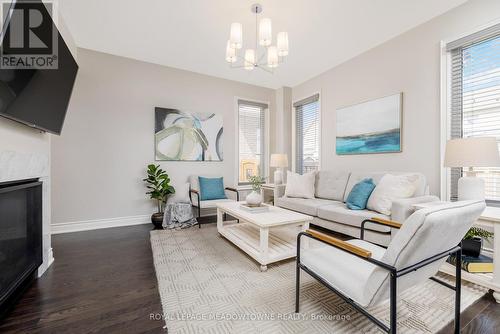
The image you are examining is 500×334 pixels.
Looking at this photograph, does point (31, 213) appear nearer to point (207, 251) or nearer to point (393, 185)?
point (207, 251)

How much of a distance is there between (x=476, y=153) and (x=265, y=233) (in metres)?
1.92

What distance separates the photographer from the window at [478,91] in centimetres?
226

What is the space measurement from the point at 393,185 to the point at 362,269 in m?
1.58

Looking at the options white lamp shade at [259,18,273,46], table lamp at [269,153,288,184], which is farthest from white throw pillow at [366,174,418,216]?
white lamp shade at [259,18,273,46]

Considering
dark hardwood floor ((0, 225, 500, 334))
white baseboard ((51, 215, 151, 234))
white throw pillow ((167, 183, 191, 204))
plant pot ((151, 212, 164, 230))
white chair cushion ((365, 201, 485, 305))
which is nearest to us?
white chair cushion ((365, 201, 485, 305))

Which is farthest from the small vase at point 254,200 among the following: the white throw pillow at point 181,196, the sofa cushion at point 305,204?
the white throw pillow at point 181,196

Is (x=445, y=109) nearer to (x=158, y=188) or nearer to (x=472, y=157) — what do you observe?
(x=472, y=157)

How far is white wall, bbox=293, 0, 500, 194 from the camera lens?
248 cm

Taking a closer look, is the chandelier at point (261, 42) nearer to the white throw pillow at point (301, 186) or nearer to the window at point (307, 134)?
the white throw pillow at point (301, 186)

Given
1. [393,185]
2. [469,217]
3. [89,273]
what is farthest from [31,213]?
[393,185]

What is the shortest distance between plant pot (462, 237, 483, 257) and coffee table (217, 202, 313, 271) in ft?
4.34

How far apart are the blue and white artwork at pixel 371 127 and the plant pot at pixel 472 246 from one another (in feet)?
4.51

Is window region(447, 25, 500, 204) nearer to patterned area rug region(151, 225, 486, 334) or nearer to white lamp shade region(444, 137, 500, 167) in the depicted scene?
white lamp shade region(444, 137, 500, 167)

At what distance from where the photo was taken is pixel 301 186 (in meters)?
3.62
